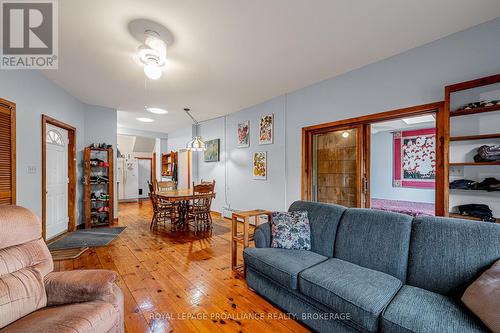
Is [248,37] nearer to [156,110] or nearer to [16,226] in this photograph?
[16,226]

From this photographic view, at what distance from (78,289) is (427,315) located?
2109mm

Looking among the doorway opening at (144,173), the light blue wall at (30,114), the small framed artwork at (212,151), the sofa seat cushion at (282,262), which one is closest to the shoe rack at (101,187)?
the light blue wall at (30,114)

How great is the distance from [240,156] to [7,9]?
412 cm

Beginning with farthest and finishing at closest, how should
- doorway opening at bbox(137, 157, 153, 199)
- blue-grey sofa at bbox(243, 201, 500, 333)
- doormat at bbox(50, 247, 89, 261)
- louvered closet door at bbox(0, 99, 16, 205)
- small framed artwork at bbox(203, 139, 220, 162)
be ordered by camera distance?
doorway opening at bbox(137, 157, 153, 199), small framed artwork at bbox(203, 139, 220, 162), doormat at bbox(50, 247, 89, 261), louvered closet door at bbox(0, 99, 16, 205), blue-grey sofa at bbox(243, 201, 500, 333)

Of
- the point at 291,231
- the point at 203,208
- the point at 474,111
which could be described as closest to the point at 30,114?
the point at 203,208

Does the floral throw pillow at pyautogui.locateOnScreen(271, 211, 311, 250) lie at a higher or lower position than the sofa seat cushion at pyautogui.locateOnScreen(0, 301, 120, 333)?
higher

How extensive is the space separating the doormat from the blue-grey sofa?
268 centimetres

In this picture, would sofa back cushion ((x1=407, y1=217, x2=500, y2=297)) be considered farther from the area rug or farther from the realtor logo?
the area rug

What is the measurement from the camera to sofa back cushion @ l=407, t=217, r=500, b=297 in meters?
1.49

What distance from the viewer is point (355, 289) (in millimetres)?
1517

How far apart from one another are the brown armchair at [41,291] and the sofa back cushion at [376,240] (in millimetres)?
1897

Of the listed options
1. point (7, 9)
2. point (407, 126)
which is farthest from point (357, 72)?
point (7, 9)

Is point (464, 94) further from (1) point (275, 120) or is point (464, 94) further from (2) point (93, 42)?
(2) point (93, 42)

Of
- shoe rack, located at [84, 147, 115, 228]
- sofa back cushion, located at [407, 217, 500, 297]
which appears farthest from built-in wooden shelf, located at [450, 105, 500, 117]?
shoe rack, located at [84, 147, 115, 228]
